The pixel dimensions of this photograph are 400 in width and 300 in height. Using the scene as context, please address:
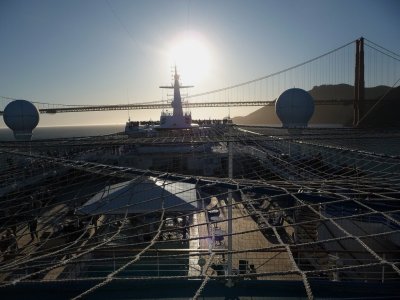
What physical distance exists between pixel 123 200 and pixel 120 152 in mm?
9411

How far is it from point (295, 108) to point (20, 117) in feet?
35.7

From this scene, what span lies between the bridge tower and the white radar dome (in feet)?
80.4

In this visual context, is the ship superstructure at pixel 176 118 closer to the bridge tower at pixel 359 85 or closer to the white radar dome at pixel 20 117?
the white radar dome at pixel 20 117

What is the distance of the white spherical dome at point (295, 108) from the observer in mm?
12781

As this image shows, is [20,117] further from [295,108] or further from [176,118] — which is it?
[176,118]

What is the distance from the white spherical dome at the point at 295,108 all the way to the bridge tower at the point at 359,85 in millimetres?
17682

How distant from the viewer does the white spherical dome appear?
12781 mm

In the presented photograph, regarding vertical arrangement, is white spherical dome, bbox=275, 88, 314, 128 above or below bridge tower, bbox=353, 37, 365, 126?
below

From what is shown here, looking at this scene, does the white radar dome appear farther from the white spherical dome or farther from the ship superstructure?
the white spherical dome

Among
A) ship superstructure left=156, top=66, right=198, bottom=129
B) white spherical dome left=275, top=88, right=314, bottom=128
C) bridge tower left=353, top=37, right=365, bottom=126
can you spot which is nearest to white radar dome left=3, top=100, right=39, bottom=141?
ship superstructure left=156, top=66, right=198, bottom=129

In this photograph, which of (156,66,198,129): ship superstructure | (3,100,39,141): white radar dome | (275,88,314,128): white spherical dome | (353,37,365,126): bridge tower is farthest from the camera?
(353,37,365,126): bridge tower

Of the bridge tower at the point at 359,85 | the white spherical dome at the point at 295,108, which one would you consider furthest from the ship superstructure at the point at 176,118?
the bridge tower at the point at 359,85

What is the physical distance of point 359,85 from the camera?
30.8 meters

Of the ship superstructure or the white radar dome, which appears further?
the ship superstructure
